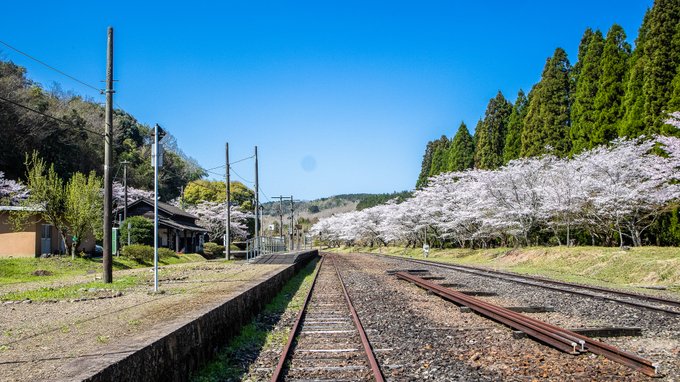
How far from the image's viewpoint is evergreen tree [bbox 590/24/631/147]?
109 ft

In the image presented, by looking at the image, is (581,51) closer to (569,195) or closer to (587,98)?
(587,98)

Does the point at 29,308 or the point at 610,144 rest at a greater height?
the point at 610,144

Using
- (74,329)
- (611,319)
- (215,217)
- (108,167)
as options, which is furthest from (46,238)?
(215,217)

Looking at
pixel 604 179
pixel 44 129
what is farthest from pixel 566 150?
pixel 44 129

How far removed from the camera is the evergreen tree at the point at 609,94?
3325 centimetres

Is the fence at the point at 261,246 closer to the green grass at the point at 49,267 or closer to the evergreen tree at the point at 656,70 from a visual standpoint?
the green grass at the point at 49,267

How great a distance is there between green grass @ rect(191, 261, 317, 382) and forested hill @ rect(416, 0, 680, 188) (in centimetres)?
2159

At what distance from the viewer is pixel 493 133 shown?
52.2 meters

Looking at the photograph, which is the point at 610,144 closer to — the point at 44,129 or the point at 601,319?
the point at 601,319

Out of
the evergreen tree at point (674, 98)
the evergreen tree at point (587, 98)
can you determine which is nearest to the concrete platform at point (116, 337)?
the evergreen tree at point (674, 98)

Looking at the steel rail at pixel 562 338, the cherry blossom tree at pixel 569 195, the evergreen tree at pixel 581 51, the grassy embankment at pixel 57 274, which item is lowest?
the steel rail at pixel 562 338

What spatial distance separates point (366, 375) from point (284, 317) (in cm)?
576

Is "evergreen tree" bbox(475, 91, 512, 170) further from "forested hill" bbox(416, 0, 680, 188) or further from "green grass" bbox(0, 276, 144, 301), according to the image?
"green grass" bbox(0, 276, 144, 301)

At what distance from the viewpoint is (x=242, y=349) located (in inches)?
334
